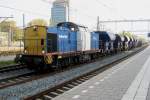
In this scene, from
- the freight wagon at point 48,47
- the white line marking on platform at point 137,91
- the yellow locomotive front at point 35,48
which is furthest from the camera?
the freight wagon at point 48,47

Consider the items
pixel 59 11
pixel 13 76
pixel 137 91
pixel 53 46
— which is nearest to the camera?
pixel 137 91

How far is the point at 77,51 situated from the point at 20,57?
6.59 meters

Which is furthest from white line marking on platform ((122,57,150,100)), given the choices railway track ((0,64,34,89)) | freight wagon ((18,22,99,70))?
freight wagon ((18,22,99,70))

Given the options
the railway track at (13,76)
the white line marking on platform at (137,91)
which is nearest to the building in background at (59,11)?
the railway track at (13,76)

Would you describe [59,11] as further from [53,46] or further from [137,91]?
[137,91]

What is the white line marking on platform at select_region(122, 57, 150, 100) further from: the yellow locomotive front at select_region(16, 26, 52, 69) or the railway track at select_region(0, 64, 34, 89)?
the yellow locomotive front at select_region(16, 26, 52, 69)

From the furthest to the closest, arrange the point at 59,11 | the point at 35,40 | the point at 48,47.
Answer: the point at 59,11 → the point at 35,40 → the point at 48,47

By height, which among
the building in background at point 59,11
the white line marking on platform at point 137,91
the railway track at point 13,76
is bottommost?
the railway track at point 13,76

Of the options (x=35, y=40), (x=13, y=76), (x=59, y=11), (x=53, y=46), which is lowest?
(x=13, y=76)

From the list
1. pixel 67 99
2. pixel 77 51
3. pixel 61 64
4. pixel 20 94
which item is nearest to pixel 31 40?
pixel 61 64

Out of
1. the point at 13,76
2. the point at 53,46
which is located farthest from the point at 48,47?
the point at 13,76

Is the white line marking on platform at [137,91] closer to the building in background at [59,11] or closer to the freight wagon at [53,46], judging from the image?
the freight wagon at [53,46]

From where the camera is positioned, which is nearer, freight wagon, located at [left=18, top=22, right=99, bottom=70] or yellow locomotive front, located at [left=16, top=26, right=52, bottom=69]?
yellow locomotive front, located at [left=16, top=26, right=52, bottom=69]

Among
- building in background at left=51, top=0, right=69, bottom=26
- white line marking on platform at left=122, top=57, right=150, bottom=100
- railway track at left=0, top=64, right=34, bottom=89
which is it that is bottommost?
railway track at left=0, top=64, right=34, bottom=89
